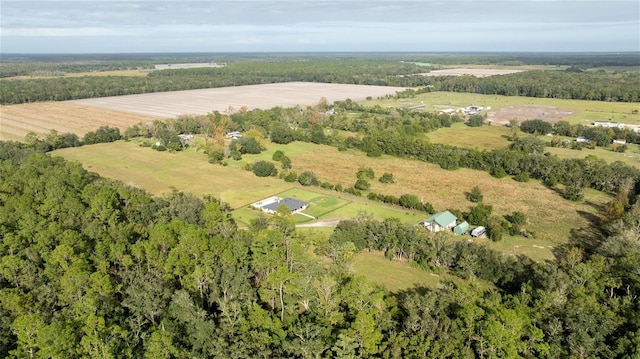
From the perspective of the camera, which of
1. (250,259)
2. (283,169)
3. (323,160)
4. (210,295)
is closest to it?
(210,295)

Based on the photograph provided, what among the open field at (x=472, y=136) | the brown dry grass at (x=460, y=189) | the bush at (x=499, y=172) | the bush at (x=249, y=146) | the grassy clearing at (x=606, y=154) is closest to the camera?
the brown dry grass at (x=460, y=189)

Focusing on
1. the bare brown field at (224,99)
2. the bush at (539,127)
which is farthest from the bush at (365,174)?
the bare brown field at (224,99)

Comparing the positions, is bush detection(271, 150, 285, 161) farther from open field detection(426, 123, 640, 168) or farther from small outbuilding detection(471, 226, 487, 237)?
small outbuilding detection(471, 226, 487, 237)

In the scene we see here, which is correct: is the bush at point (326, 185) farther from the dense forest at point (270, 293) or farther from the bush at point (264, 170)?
the dense forest at point (270, 293)

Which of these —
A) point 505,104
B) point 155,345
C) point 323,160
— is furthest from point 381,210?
point 505,104

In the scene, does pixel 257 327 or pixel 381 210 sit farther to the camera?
pixel 381 210

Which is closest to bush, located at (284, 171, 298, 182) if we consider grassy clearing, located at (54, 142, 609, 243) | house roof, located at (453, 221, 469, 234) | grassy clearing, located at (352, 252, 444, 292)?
grassy clearing, located at (54, 142, 609, 243)

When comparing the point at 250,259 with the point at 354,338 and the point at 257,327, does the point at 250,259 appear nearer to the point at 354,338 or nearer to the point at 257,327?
the point at 257,327

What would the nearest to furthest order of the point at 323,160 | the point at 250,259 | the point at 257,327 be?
the point at 257,327 → the point at 250,259 → the point at 323,160

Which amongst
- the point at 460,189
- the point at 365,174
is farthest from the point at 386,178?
the point at 460,189
